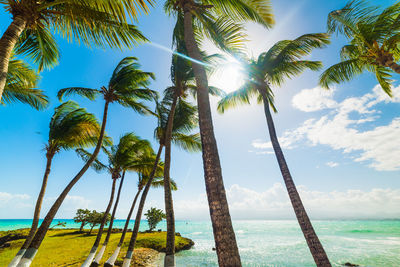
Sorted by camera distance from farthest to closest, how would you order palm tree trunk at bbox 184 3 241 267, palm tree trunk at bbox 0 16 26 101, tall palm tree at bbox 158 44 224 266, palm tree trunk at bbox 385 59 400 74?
tall palm tree at bbox 158 44 224 266
palm tree trunk at bbox 385 59 400 74
palm tree trunk at bbox 0 16 26 101
palm tree trunk at bbox 184 3 241 267

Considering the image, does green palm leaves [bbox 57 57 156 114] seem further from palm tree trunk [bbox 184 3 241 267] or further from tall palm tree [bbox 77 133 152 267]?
palm tree trunk [bbox 184 3 241 267]

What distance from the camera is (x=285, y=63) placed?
7559 mm

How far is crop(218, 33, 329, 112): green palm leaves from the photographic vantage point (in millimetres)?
6867

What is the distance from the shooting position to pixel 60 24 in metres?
4.75

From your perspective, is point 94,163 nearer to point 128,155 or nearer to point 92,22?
point 128,155

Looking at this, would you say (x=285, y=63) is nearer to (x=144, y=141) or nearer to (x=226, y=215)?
(x=226, y=215)

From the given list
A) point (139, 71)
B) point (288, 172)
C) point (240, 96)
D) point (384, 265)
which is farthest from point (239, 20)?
point (384, 265)

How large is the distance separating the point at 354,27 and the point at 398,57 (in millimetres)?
2572

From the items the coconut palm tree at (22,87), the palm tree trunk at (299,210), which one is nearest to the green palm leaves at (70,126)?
the coconut palm tree at (22,87)

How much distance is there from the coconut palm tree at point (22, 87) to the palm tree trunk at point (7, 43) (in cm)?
→ 303

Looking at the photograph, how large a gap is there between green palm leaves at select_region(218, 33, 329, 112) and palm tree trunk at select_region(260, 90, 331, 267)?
1.57 meters

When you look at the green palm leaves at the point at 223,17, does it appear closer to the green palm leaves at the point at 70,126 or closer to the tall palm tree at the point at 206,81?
the tall palm tree at the point at 206,81

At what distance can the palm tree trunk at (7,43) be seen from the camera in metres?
3.24

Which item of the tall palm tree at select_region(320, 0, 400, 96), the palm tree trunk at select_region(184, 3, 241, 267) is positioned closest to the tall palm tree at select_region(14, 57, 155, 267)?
the palm tree trunk at select_region(184, 3, 241, 267)
